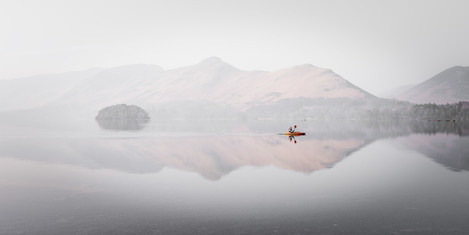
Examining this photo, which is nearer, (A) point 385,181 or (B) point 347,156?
(A) point 385,181

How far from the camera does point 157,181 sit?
3519 cm

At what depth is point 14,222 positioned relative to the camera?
21.4m

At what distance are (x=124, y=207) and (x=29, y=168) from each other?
25.9 m

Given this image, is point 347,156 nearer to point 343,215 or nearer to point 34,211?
point 343,215

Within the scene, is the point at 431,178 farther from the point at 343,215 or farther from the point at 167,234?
the point at 167,234

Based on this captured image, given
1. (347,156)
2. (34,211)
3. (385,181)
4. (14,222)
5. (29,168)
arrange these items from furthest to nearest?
(347,156)
(29,168)
(385,181)
(34,211)
(14,222)

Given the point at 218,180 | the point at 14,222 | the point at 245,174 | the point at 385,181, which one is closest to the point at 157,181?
the point at 218,180

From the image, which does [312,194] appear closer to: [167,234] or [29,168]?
[167,234]

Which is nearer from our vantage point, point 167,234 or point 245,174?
point 167,234

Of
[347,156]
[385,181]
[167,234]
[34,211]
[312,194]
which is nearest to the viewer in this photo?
[167,234]

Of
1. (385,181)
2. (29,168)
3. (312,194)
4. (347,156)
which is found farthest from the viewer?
(347,156)

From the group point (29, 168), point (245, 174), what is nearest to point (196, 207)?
point (245, 174)

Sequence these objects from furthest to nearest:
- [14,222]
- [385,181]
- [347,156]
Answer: [347,156] → [385,181] → [14,222]

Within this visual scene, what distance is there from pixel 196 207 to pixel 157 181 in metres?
11.5
